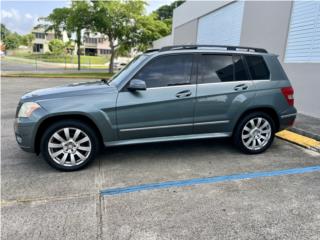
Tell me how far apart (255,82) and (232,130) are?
90 cm

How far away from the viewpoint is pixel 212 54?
4.15 metres

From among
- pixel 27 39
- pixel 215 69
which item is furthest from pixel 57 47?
pixel 215 69

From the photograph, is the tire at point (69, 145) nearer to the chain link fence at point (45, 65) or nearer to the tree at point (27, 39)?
the chain link fence at point (45, 65)

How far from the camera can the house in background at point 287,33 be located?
688 centimetres

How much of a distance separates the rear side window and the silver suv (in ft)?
0.05

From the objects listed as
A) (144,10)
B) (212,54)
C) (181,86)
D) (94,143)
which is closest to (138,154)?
(94,143)

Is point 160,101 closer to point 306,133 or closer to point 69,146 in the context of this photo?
point 69,146

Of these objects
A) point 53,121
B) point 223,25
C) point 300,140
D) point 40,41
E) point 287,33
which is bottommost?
point 300,140

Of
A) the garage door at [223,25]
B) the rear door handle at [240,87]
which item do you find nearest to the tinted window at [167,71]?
the rear door handle at [240,87]

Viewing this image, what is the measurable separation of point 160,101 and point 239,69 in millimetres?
1505

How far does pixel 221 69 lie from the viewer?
13.7 ft

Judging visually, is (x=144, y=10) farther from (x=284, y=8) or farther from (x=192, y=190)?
(x=192, y=190)

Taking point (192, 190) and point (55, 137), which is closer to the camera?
point (192, 190)

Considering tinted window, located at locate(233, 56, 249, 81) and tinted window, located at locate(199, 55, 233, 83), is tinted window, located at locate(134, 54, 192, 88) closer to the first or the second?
tinted window, located at locate(199, 55, 233, 83)
